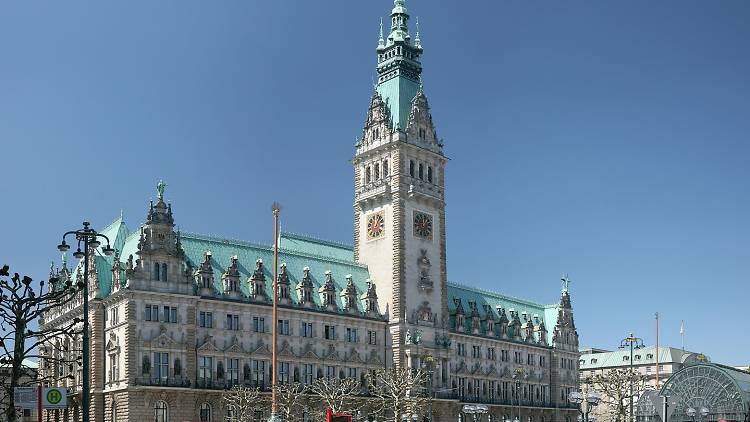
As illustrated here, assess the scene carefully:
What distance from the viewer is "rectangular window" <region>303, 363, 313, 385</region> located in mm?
126994

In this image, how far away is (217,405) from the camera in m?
116

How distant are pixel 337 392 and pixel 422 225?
105 feet

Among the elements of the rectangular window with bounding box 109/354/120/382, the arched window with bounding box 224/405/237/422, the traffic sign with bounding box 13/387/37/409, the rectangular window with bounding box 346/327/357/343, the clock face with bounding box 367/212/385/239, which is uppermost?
the clock face with bounding box 367/212/385/239

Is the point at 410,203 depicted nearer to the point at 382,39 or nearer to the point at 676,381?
the point at 382,39

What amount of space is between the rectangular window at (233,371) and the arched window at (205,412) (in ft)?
14.7

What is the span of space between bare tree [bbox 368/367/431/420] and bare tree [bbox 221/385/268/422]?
17.1 meters

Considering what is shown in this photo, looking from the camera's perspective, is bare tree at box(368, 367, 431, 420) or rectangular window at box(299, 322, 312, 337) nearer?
bare tree at box(368, 367, 431, 420)

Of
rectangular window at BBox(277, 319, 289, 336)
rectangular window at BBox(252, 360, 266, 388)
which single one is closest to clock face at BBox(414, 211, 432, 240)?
A: rectangular window at BBox(277, 319, 289, 336)

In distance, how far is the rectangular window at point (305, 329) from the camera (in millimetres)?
128000

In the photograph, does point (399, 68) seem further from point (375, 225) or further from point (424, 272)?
point (424, 272)

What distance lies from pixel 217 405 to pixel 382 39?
210 ft

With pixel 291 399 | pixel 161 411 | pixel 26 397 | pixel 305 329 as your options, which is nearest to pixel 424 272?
pixel 305 329

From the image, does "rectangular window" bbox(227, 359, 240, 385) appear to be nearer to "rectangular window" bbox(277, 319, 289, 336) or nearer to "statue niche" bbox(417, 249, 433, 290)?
"rectangular window" bbox(277, 319, 289, 336)

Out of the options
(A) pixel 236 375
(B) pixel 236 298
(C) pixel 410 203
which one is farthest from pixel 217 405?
(C) pixel 410 203
